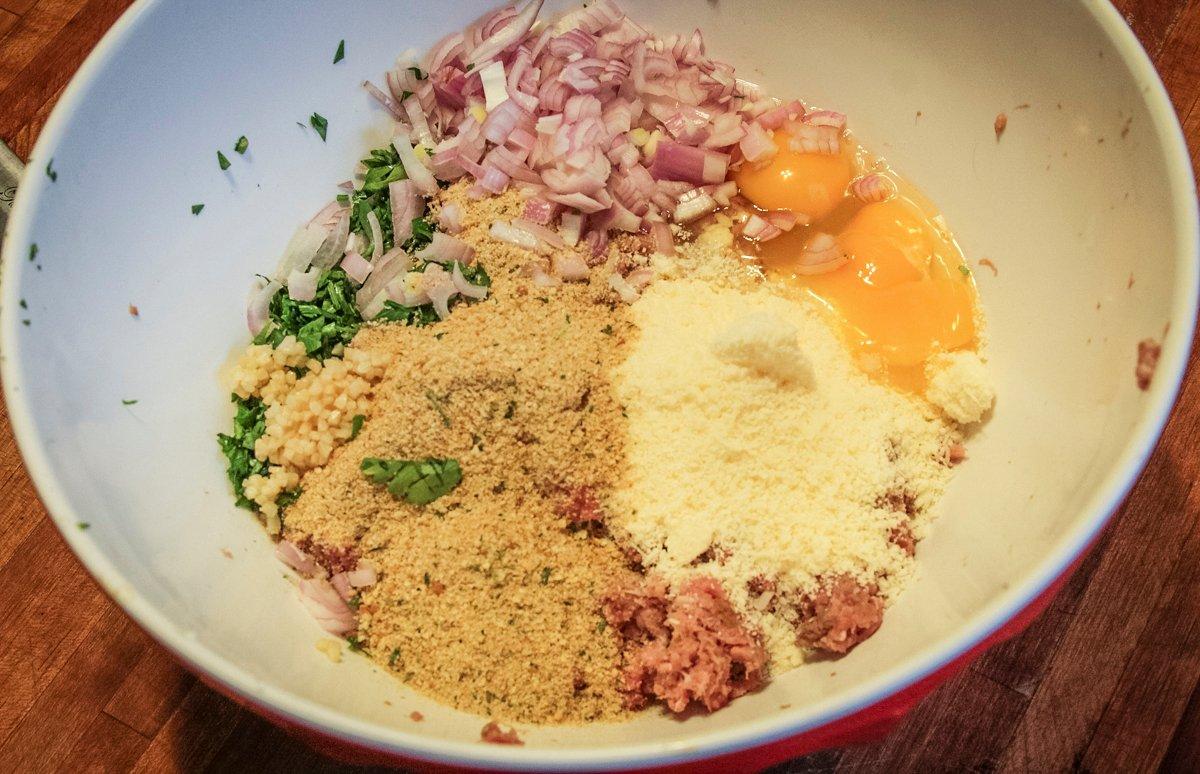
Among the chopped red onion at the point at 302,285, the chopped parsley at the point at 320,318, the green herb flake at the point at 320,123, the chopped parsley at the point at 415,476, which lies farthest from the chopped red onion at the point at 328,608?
the green herb flake at the point at 320,123

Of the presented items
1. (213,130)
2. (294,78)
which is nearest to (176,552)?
(213,130)

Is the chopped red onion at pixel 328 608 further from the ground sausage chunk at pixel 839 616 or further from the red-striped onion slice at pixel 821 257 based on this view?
the red-striped onion slice at pixel 821 257

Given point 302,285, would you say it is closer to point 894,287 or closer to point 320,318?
point 320,318

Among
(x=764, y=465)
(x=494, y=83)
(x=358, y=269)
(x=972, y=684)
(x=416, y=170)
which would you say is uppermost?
(x=494, y=83)

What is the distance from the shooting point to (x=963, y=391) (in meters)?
1.64

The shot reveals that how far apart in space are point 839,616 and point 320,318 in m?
1.17

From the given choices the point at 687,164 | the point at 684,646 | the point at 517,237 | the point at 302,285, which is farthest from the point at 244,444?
the point at 687,164

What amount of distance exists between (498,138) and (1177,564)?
5.47 ft

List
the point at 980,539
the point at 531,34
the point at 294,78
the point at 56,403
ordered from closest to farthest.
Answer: the point at 56,403 → the point at 980,539 → the point at 294,78 → the point at 531,34

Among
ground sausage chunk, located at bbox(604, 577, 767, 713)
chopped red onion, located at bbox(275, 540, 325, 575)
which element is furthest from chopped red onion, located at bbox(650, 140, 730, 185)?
chopped red onion, located at bbox(275, 540, 325, 575)

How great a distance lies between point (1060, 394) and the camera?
1.54 m

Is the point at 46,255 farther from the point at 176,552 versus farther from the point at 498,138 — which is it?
the point at 498,138

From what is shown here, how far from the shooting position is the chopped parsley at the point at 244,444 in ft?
5.29

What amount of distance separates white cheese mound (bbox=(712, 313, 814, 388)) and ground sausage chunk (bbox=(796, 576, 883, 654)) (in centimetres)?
39
